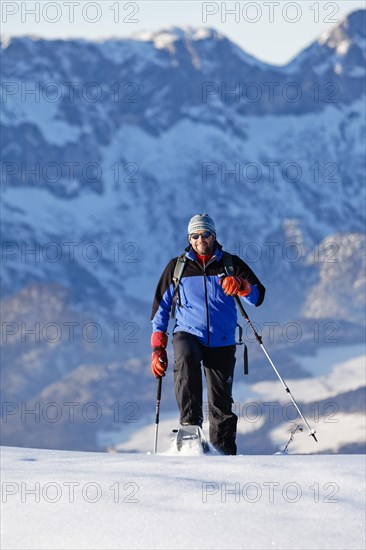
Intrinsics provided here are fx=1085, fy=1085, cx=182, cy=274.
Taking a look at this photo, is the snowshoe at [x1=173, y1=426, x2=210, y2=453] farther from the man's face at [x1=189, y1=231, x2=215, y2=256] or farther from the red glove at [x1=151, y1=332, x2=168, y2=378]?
the man's face at [x1=189, y1=231, x2=215, y2=256]

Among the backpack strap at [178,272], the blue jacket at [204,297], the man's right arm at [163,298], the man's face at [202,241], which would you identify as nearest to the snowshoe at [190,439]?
the blue jacket at [204,297]

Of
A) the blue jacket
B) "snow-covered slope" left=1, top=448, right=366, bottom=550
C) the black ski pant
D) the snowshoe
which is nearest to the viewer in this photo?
"snow-covered slope" left=1, top=448, right=366, bottom=550

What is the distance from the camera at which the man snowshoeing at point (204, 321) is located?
1420 centimetres

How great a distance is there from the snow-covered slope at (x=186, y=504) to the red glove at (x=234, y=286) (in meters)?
2.84

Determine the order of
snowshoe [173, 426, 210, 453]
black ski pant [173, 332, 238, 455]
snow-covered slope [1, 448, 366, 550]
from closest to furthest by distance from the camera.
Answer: snow-covered slope [1, 448, 366, 550], snowshoe [173, 426, 210, 453], black ski pant [173, 332, 238, 455]

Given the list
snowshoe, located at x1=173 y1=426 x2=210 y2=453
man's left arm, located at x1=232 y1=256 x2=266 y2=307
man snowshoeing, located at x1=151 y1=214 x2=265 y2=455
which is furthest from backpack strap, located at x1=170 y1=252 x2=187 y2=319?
snowshoe, located at x1=173 y1=426 x2=210 y2=453

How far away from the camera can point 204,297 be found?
14.4 meters

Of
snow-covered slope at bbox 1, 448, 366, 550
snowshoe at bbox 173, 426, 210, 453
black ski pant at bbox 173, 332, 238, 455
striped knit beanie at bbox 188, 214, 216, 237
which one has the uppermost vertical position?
striped knit beanie at bbox 188, 214, 216, 237

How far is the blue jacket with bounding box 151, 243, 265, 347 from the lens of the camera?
1438 centimetres

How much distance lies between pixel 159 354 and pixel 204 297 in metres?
1.09

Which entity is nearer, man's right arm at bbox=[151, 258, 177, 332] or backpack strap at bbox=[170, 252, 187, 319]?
backpack strap at bbox=[170, 252, 187, 319]

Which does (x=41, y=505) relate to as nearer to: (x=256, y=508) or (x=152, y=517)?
(x=152, y=517)

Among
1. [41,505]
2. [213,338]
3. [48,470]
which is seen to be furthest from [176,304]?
[41,505]

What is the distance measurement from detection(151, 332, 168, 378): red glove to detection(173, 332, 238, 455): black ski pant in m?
0.31
